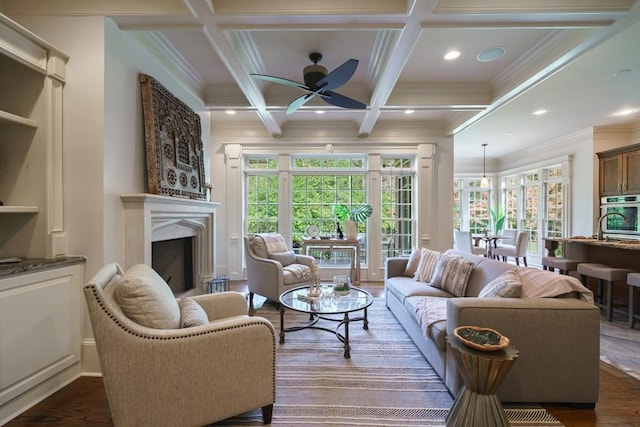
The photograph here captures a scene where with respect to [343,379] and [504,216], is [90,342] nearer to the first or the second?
[343,379]

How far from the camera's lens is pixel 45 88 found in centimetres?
206

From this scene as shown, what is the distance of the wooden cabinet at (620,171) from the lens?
4547 millimetres

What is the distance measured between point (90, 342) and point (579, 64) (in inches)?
206

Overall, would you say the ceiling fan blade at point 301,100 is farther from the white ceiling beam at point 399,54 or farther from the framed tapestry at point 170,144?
the framed tapestry at point 170,144

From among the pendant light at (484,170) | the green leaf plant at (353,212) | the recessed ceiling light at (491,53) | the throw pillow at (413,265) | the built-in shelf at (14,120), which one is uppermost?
the recessed ceiling light at (491,53)

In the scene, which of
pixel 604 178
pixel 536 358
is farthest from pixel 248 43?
pixel 604 178

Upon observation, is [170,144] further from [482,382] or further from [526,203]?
[526,203]

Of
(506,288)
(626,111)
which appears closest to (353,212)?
(506,288)

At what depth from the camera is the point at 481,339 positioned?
147cm

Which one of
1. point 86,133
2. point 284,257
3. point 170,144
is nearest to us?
point 86,133

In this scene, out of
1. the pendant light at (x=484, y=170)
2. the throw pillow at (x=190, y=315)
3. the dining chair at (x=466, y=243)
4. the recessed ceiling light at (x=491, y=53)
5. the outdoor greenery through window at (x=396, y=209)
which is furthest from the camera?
the pendant light at (x=484, y=170)

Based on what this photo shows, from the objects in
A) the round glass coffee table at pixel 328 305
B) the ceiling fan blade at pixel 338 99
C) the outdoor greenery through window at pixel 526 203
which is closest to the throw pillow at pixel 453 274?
the round glass coffee table at pixel 328 305

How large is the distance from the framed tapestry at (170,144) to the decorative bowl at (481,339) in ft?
8.65

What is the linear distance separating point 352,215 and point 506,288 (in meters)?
3.26
